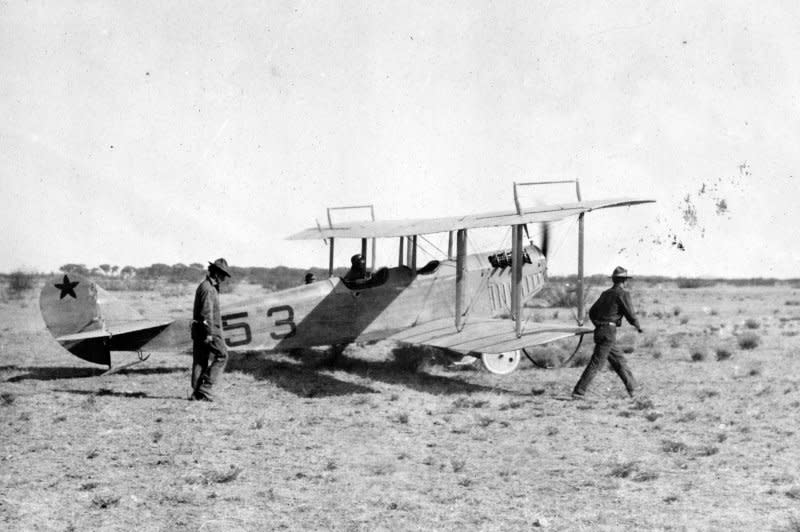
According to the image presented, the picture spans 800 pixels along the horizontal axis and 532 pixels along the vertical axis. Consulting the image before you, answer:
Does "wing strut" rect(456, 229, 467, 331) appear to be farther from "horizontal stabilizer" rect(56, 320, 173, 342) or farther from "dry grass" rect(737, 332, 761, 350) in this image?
"dry grass" rect(737, 332, 761, 350)

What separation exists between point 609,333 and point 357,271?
14.5ft

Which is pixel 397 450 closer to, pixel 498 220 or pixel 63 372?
pixel 498 220

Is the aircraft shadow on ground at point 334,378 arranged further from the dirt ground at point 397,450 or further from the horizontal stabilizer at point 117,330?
the horizontal stabilizer at point 117,330

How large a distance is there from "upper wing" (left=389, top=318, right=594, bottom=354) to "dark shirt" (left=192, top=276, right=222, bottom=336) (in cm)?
308

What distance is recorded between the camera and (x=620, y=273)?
10.2 m

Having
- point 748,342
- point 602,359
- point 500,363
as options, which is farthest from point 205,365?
point 748,342

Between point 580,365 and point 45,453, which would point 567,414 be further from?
point 45,453

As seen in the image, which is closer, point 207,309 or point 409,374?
point 207,309

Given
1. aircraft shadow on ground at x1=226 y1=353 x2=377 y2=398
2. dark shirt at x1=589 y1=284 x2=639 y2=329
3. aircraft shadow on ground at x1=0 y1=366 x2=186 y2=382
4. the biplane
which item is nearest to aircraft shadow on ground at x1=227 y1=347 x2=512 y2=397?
aircraft shadow on ground at x1=226 y1=353 x2=377 y2=398

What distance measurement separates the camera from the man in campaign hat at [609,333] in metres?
9.82

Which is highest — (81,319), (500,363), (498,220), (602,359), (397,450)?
(498,220)

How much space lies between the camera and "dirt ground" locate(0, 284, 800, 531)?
17.3ft

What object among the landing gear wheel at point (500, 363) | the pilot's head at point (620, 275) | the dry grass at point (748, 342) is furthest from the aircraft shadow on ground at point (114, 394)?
the dry grass at point (748, 342)

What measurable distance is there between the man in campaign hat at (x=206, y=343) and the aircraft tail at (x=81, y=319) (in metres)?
1.71
